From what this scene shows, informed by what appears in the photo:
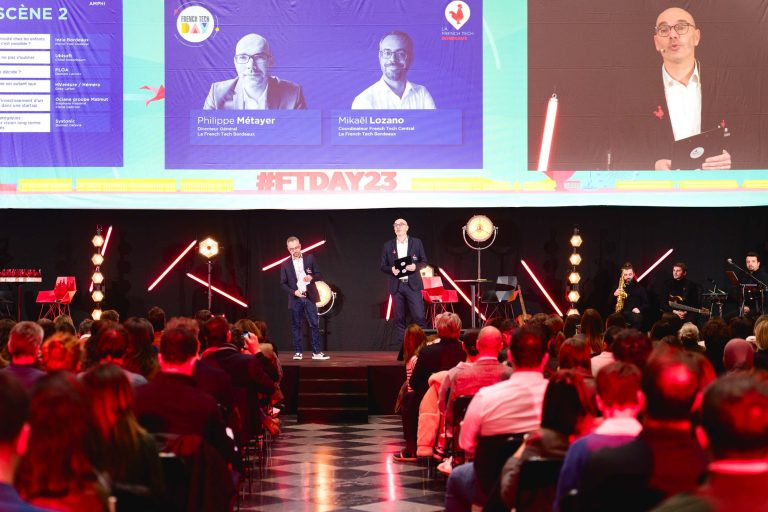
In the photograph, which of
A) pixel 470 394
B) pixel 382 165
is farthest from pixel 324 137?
pixel 470 394

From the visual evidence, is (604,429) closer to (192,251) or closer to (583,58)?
(583,58)

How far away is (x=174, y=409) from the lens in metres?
4.25

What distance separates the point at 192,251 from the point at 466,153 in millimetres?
4149

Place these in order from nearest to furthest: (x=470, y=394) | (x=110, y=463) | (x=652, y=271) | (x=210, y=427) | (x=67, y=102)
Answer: (x=110, y=463), (x=210, y=427), (x=470, y=394), (x=67, y=102), (x=652, y=271)

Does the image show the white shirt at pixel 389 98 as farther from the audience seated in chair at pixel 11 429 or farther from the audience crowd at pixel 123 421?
the audience seated in chair at pixel 11 429

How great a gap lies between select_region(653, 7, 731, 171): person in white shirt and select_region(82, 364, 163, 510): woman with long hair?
35.6 ft

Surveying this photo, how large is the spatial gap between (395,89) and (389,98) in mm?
134

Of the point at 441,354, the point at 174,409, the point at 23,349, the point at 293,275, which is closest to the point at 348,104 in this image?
the point at 293,275

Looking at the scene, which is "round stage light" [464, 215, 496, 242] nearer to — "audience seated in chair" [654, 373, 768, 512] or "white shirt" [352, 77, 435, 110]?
"white shirt" [352, 77, 435, 110]

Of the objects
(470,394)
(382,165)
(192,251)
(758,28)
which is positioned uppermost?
(758,28)

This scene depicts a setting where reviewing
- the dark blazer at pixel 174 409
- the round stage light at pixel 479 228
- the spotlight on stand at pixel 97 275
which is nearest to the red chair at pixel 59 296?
the spotlight on stand at pixel 97 275

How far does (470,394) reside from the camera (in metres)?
6.03

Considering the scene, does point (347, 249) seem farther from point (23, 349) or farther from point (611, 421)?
point (611, 421)

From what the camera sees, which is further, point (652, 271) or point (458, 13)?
point (652, 271)
